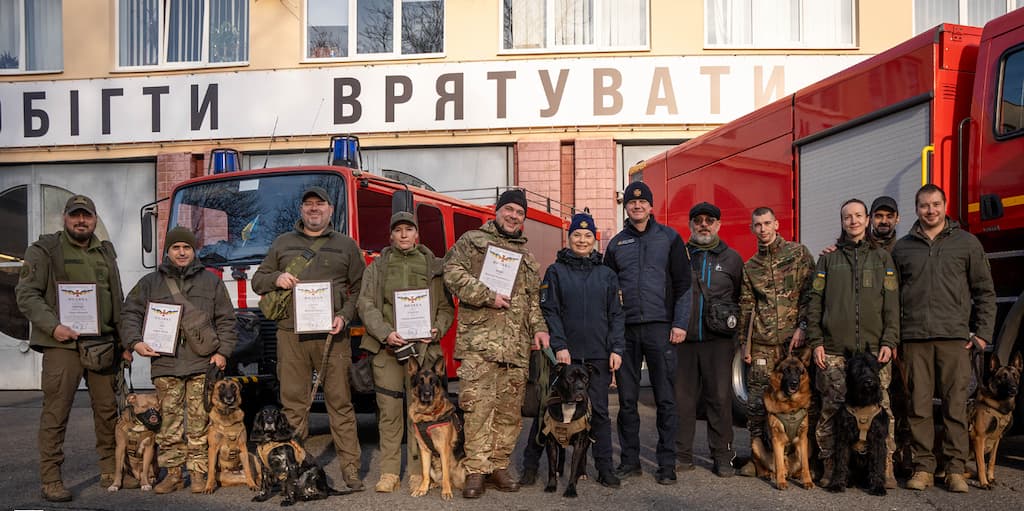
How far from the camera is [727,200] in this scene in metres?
9.34

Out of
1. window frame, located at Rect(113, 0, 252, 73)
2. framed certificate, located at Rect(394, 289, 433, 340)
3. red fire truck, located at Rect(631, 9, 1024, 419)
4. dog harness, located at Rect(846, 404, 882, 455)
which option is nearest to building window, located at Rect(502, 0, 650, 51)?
window frame, located at Rect(113, 0, 252, 73)

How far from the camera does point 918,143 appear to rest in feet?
21.6

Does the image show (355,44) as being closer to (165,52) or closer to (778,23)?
(165,52)

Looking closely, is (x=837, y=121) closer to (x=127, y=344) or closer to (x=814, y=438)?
(x=814, y=438)

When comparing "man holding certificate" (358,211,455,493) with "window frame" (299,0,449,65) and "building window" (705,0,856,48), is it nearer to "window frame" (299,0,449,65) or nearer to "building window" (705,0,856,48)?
"window frame" (299,0,449,65)

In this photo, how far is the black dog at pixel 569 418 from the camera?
5848 millimetres

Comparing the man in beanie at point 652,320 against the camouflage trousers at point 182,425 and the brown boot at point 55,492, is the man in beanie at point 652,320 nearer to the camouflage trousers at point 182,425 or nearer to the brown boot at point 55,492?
the camouflage trousers at point 182,425

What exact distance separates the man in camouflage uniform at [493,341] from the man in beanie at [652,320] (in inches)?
27.0

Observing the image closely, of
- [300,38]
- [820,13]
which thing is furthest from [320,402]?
[820,13]

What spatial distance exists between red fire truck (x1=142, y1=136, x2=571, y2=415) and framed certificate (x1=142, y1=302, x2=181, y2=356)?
89cm

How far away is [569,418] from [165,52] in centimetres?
1157

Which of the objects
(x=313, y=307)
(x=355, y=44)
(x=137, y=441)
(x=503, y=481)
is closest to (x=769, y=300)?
(x=503, y=481)

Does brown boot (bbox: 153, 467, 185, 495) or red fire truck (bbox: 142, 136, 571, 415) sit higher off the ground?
red fire truck (bbox: 142, 136, 571, 415)

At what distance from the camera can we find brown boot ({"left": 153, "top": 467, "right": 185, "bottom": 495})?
615 cm
